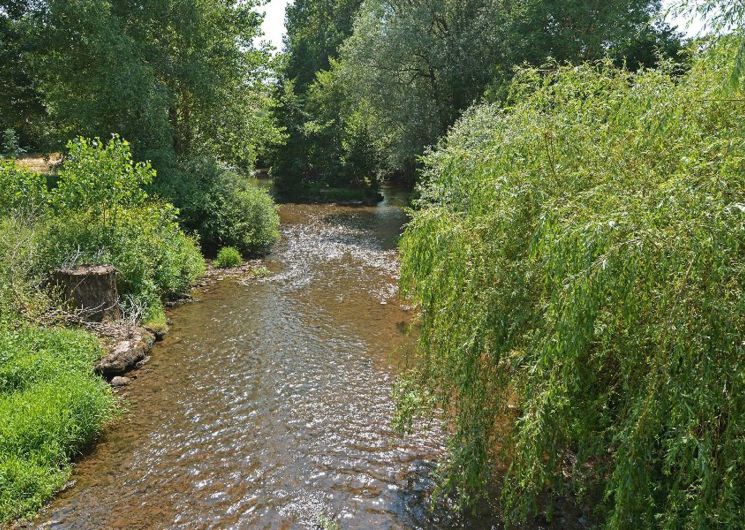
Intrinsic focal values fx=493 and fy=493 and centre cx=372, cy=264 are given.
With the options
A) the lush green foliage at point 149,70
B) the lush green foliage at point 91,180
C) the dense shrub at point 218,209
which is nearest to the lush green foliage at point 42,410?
the lush green foliage at point 91,180

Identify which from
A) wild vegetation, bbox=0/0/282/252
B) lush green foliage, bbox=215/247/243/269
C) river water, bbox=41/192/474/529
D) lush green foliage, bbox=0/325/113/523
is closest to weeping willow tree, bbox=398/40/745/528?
river water, bbox=41/192/474/529

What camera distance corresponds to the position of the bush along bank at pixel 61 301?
6438 mm

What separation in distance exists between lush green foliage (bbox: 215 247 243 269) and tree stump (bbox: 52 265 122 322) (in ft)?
20.0

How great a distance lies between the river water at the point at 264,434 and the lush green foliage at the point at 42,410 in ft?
0.94

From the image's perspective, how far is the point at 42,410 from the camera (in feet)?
22.2

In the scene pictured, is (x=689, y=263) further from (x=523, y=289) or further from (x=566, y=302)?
(x=523, y=289)

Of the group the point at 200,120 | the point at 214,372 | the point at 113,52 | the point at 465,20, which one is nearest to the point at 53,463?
the point at 214,372

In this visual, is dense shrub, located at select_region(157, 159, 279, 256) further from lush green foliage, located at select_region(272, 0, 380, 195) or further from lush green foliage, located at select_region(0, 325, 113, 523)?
lush green foliage, located at select_region(272, 0, 380, 195)

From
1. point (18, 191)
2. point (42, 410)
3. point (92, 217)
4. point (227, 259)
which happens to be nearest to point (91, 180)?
point (92, 217)

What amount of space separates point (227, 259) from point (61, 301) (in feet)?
22.8

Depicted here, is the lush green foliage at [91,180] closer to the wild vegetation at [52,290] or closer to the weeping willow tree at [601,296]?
the wild vegetation at [52,290]

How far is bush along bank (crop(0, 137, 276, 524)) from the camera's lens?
6438mm

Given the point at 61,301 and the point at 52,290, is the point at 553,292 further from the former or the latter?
the point at 52,290

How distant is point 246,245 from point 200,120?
6476mm
